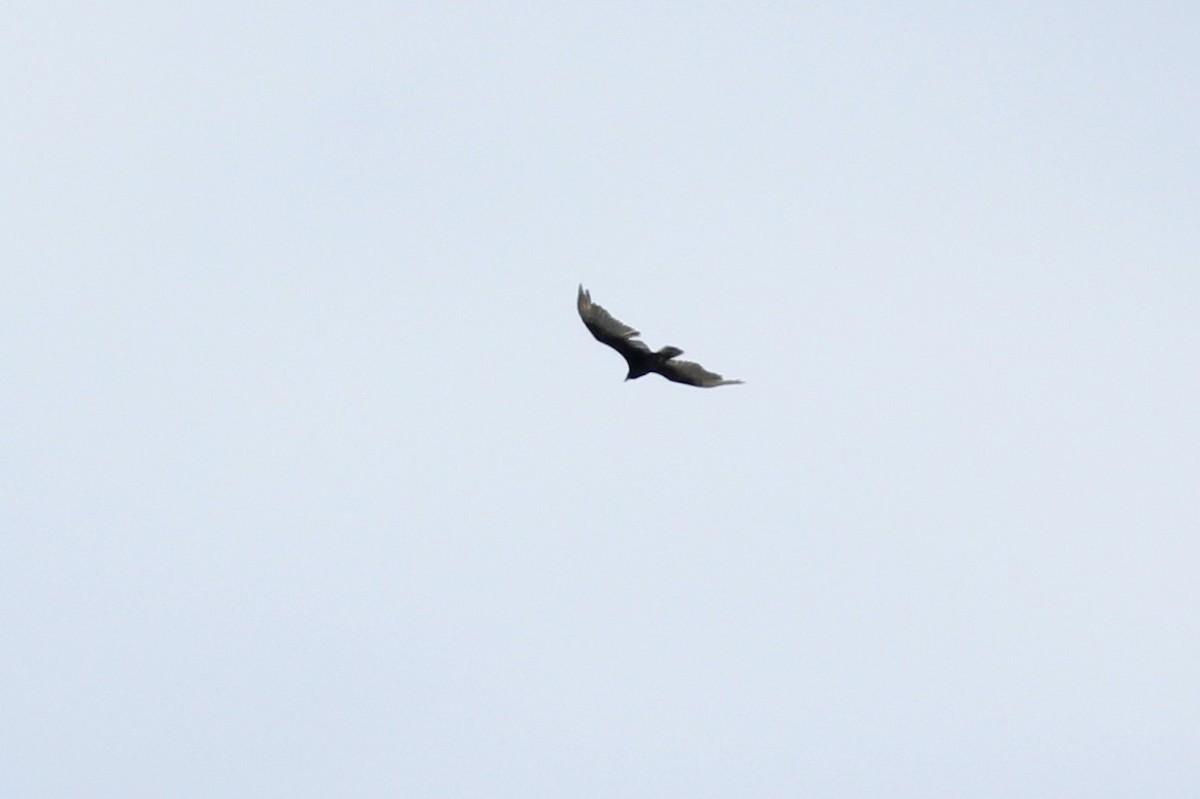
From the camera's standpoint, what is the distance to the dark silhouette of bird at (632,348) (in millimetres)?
45938

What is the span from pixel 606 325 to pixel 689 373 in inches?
105

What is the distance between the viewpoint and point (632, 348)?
46031 millimetres

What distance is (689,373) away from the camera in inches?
1825

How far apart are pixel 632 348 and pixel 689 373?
1752mm

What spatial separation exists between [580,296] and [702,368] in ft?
12.8

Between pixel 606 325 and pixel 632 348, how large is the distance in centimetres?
96

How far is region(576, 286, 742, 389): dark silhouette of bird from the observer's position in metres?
45.9

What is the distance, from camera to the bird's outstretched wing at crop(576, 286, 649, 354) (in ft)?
151

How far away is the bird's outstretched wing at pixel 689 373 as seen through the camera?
4609cm

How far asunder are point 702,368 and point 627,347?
216cm

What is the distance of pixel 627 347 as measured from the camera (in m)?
46.1

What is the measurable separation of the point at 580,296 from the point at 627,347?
1.91m

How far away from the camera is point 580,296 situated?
4609 cm
